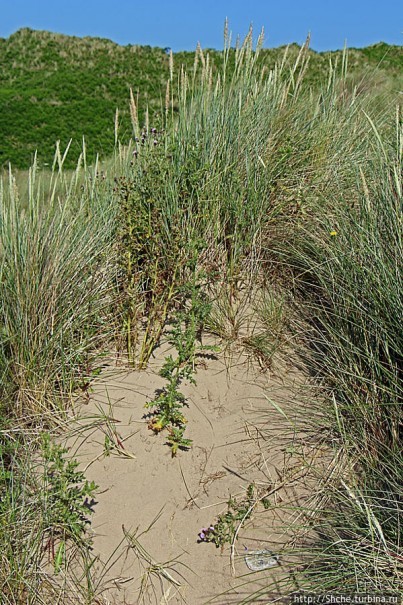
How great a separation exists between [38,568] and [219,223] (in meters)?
1.90

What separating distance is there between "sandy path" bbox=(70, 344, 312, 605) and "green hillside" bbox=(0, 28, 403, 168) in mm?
6085

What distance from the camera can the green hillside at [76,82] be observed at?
11.9m

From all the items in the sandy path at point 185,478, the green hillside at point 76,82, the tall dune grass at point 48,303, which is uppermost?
the green hillside at point 76,82

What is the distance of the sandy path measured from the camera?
2.06 meters

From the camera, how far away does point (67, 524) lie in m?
2.13

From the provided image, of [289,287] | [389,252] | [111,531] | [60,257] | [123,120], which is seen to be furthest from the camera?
[123,120]

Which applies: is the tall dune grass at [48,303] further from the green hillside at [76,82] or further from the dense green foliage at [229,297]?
the green hillside at [76,82]

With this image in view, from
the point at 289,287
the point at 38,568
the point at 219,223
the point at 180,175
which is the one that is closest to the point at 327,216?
the point at 289,287

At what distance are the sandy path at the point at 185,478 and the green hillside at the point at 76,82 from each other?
240 inches

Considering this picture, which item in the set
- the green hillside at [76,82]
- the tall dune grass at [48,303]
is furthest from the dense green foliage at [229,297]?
the green hillside at [76,82]

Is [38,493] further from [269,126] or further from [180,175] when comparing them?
[269,126]

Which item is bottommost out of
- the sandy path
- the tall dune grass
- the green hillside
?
the sandy path

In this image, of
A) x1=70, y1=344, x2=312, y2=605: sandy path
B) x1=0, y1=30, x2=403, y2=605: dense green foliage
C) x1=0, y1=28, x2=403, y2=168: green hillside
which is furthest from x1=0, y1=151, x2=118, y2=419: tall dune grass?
x1=0, y1=28, x2=403, y2=168: green hillside

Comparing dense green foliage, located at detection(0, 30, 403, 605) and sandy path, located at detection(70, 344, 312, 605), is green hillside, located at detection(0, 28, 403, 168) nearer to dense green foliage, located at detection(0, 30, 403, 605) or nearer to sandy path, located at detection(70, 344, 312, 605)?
dense green foliage, located at detection(0, 30, 403, 605)
